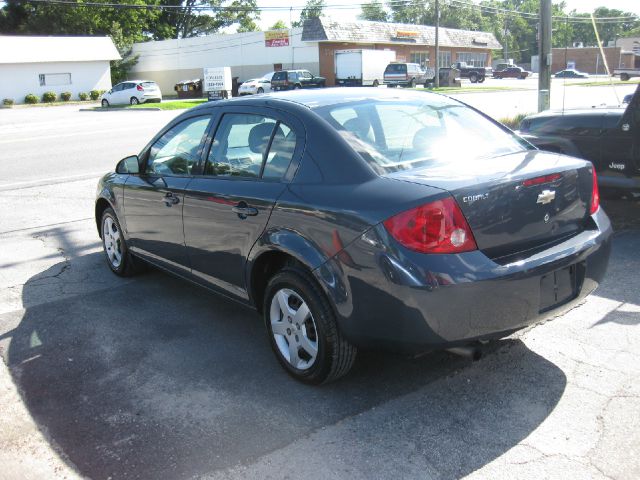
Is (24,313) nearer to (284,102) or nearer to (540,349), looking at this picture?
(284,102)

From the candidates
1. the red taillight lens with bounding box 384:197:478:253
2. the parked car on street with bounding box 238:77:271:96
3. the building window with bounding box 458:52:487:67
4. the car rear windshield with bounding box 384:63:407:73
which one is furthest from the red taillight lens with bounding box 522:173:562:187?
the building window with bounding box 458:52:487:67

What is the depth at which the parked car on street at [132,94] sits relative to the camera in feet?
132

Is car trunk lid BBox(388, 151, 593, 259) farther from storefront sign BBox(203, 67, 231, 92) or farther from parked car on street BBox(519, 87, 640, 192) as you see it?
storefront sign BBox(203, 67, 231, 92)

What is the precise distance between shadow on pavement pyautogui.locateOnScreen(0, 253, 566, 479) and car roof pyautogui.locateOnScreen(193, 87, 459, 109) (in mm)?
1633

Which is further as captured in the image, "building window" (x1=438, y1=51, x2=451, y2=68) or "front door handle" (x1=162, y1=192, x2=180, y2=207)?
"building window" (x1=438, y1=51, x2=451, y2=68)

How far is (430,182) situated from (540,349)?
1.55 metres

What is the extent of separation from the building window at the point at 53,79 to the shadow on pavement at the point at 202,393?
5179 centimetres

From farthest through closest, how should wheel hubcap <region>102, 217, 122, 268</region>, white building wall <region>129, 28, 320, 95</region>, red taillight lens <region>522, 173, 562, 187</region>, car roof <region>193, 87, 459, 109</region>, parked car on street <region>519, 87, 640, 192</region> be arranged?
white building wall <region>129, 28, 320, 95</region> < parked car on street <region>519, 87, 640, 192</region> < wheel hubcap <region>102, 217, 122, 268</region> < car roof <region>193, 87, 459, 109</region> < red taillight lens <region>522, 173, 562, 187</region>

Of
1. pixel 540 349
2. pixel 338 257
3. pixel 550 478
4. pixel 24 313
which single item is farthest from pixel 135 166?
pixel 550 478

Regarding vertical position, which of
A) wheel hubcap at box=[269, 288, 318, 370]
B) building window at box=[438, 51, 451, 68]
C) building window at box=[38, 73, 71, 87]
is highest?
building window at box=[438, 51, 451, 68]

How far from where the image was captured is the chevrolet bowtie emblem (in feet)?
11.7

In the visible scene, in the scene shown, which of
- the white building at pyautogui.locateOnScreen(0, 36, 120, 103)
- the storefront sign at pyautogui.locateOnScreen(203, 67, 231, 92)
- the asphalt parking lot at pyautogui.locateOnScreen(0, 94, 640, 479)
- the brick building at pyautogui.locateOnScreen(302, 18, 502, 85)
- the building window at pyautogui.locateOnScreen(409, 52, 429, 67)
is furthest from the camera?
the building window at pyautogui.locateOnScreen(409, 52, 429, 67)

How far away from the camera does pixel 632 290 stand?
518 centimetres

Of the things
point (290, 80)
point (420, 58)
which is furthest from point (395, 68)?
point (420, 58)
